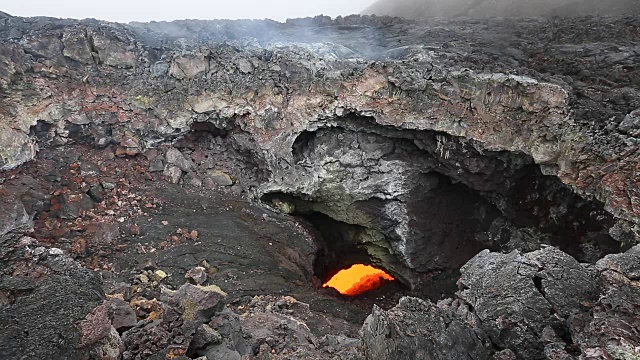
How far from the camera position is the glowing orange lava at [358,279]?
54.6 feet

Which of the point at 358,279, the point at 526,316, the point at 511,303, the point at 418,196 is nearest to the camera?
the point at 526,316

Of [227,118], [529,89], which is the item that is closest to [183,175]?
[227,118]

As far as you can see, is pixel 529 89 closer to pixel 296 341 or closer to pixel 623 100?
pixel 623 100

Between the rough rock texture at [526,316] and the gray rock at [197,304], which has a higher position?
the rough rock texture at [526,316]

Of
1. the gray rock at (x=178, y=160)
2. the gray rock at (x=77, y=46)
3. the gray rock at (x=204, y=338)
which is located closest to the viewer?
the gray rock at (x=204, y=338)

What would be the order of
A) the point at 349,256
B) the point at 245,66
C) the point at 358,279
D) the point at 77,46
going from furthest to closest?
1. the point at 358,279
2. the point at 349,256
3. the point at 245,66
4. the point at 77,46

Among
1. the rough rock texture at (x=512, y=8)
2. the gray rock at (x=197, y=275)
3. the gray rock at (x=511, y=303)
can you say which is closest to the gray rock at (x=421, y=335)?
the gray rock at (x=511, y=303)

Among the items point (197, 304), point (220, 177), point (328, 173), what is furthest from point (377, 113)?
point (197, 304)

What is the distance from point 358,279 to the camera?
17.7 meters

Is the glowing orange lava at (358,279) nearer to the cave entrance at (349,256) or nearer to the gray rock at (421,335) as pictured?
the cave entrance at (349,256)

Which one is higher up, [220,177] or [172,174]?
[172,174]

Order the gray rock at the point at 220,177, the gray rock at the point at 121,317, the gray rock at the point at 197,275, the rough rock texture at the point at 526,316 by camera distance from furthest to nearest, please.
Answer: the gray rock at the point at 220,177 → the gray rock at the point at 197,275 → the gray rock at the point at 121,317 → the rough rock texture at the point at 526,316

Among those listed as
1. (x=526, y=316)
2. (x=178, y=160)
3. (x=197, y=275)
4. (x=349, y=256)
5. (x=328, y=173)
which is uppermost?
(x=178, y=160)

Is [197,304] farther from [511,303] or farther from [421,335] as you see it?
[511,303]
